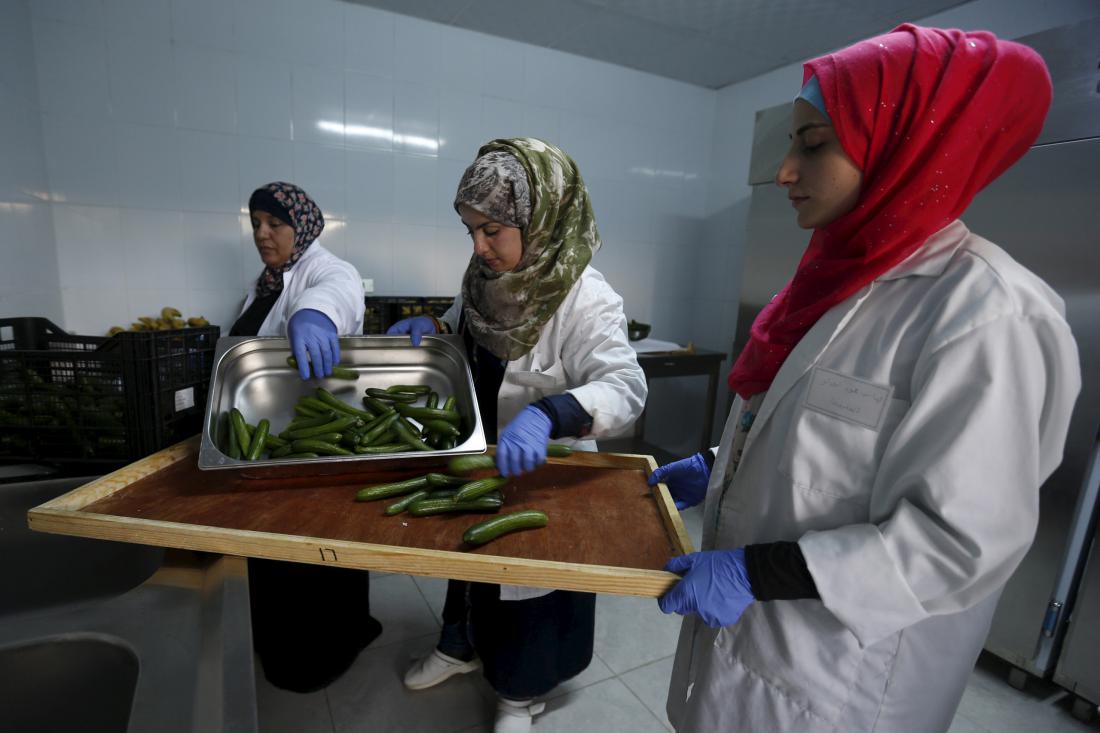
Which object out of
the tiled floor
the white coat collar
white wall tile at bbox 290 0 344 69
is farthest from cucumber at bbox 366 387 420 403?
white wall tile at bbox 290 0 344 69

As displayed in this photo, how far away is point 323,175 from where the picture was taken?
3.11 meters

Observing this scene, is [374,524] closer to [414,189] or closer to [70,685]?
[70,685]

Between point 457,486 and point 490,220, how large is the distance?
2.41 feet

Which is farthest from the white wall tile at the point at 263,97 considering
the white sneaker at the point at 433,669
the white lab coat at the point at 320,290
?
the white sneaker at the point at 433,669

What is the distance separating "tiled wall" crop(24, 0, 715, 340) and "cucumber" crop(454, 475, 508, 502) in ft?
8.01

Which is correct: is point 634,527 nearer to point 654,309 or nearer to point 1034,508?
point 1034,508

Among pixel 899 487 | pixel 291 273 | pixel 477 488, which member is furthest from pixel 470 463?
pixel 291 273

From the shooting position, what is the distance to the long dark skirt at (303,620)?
1.72 metres

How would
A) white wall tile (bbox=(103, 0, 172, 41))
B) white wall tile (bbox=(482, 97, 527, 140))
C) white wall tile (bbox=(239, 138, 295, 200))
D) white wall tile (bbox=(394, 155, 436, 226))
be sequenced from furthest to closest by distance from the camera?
white wall tile (bbox=(482, 97, 527, 140)) → white wall tile (bbox=(394, 155, 436, 226)) → white wall tile (bbox=(239, 138, 295, 200)) → white wall tile (bbox=(103, 0, 172, 41))

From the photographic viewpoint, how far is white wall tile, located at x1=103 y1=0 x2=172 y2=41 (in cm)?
259

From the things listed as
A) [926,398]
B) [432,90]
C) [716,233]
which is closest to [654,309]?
[716,233]

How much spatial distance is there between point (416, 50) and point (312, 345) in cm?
247

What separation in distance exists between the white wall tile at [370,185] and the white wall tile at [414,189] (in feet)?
0.14

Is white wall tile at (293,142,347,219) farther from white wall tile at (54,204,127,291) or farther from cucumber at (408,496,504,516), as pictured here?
cucumber at (408,496,504,516)
